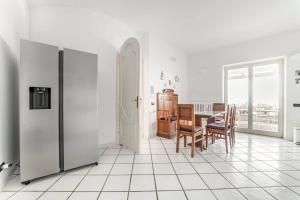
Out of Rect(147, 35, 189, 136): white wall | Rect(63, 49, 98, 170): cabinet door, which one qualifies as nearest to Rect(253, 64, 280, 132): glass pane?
Rect(147, 35, 189, 136): white wall

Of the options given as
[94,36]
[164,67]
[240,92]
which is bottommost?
[240,92]

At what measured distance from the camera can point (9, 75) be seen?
2.13 meters

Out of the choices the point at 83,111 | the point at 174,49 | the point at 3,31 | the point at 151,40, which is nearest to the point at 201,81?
the point at 174,49

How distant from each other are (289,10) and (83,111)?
454cm

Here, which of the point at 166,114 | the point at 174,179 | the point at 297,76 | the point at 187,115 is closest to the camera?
the point at 174,179

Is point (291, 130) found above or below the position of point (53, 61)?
below

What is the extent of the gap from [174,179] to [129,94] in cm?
191

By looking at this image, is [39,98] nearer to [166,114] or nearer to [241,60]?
[166,114]

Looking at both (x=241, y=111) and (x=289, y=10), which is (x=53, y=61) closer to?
(x=289, y=10)

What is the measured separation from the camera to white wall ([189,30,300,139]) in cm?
408

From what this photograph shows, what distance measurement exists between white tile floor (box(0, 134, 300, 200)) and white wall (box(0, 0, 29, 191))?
431mm

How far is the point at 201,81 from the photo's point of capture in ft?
19.5

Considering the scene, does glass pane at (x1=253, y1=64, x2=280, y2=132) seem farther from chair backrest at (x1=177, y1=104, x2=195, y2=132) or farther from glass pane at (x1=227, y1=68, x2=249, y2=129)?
chair backrest at (x1=177, y1=104, x2=195, y2=132)

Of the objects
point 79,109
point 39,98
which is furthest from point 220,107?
point 39,98
